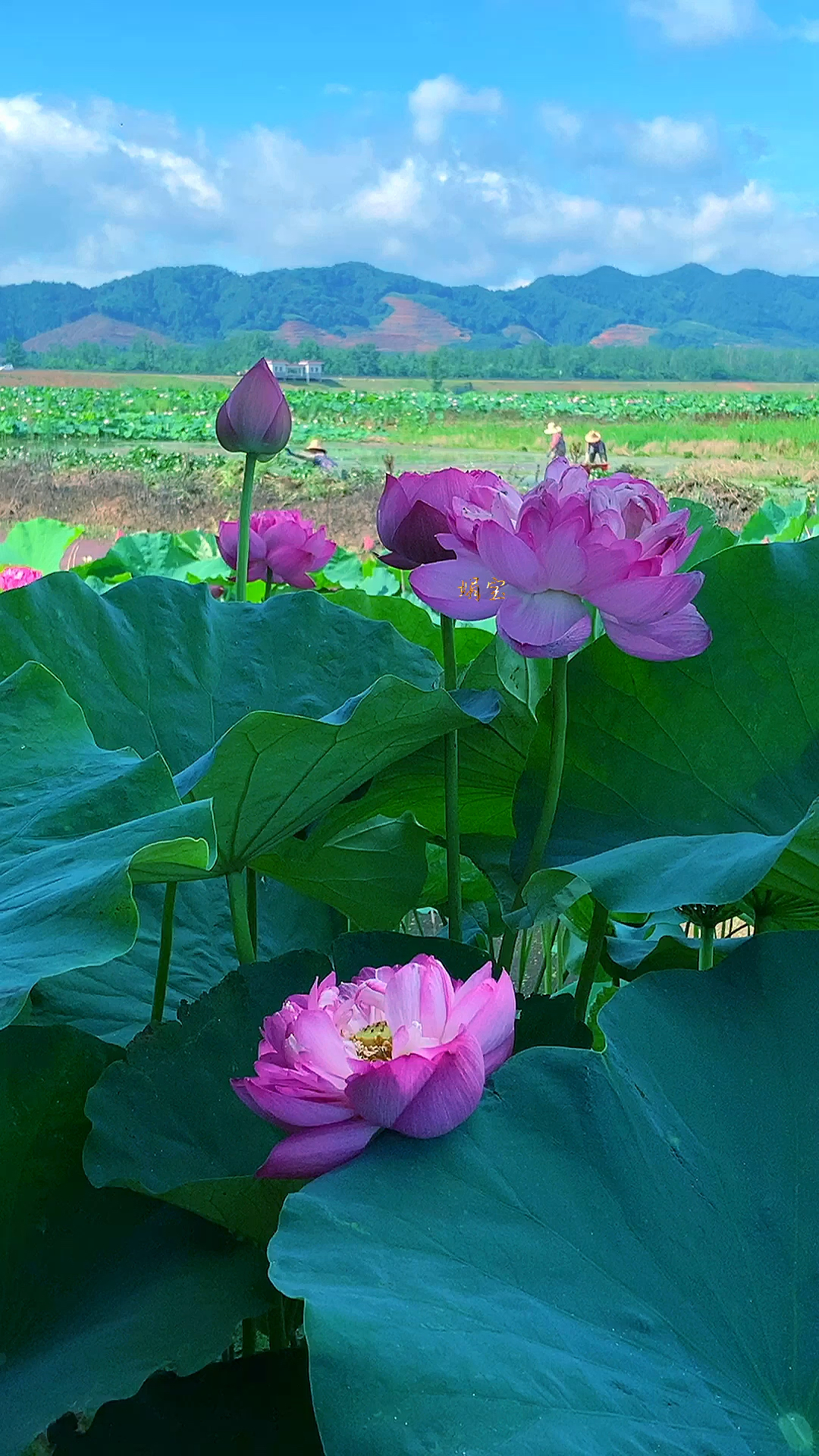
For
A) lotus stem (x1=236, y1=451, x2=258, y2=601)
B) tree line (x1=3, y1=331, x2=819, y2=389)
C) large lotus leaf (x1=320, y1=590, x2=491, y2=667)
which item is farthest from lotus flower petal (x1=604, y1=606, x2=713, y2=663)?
tree line (x1=3, y1=331, x2=819, y2=389)

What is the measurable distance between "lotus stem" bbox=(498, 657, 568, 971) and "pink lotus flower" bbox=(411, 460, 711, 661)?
0.07 feet

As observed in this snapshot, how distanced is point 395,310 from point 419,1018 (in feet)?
315

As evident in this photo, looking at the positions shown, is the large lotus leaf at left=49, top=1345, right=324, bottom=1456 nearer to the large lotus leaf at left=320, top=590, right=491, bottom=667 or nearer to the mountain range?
the large lotus leaf at left=320, top=590, right=491, bottom=667

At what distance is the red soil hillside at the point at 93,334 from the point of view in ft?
251

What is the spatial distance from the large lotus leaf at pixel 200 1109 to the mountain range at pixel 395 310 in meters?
73.4

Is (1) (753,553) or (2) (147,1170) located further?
(1) (753,553)

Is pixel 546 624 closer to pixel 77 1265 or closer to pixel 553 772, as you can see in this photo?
pixel 553 772

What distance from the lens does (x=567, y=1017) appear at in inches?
17.1

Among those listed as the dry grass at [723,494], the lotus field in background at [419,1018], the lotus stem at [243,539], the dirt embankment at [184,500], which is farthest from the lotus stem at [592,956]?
the dry grass at [723,494]

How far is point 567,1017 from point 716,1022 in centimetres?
7

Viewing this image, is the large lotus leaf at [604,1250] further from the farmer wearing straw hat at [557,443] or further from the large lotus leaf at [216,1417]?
the farmer wearing straw hat at [557,443]

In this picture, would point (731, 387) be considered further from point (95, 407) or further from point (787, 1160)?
point (787, 1160)

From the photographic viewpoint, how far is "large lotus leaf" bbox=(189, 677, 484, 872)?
1.41ft

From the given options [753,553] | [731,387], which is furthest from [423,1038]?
[731,387]
